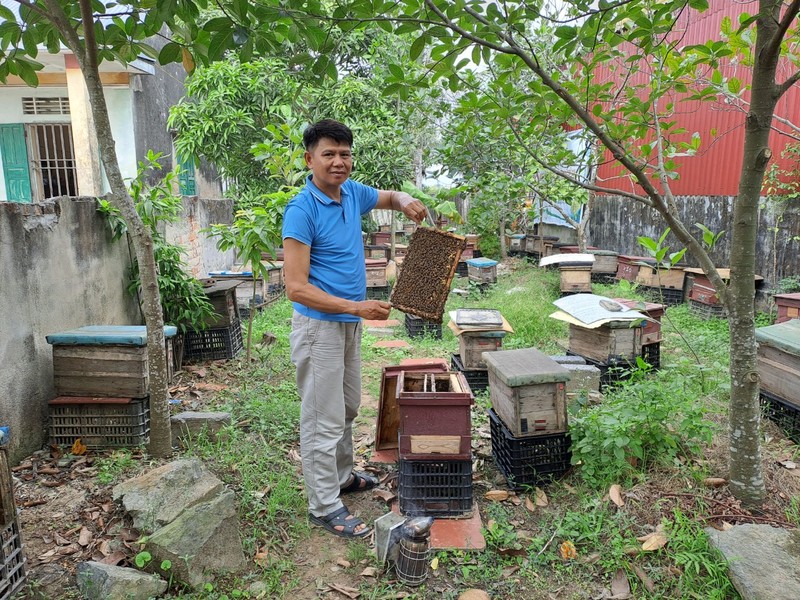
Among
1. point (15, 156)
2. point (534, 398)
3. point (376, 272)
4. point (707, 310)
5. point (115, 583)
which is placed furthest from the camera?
point (15, 156)

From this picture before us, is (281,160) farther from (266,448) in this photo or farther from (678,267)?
(678,267)

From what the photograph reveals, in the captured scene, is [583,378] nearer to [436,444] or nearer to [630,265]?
[436,444]

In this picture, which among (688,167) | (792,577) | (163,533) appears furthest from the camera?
(688,167)

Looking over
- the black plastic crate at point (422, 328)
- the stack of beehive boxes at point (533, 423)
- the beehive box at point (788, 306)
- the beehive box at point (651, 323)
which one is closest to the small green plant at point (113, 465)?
the stack of beehive boxes at point (533, 423)

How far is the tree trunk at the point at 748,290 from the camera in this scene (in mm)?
Answer: 2934

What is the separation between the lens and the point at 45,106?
11062 mm

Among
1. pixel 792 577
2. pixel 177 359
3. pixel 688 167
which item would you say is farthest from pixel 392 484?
pixel 688 167

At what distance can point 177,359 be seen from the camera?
252 inches

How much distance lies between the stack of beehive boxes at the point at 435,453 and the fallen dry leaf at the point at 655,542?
103 cm

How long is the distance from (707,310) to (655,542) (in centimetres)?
679

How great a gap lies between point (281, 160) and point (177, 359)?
2481 millimetres

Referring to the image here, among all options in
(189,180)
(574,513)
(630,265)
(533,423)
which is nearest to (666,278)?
(630,265)

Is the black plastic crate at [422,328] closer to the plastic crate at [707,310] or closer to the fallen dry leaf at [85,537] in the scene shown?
the plastic crate at [707,310]

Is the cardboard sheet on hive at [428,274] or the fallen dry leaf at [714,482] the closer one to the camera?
the fallen dry leaf at [714,482]
